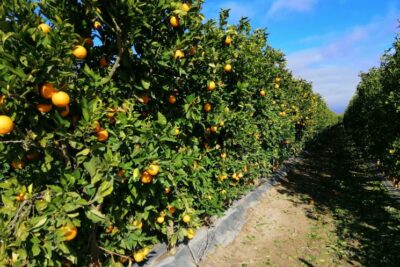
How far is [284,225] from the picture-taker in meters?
6.36

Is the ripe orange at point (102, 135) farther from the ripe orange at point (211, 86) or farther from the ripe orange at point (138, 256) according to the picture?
the ripe orange at point (211, 86)

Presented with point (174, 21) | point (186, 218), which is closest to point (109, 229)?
point (186, 218)

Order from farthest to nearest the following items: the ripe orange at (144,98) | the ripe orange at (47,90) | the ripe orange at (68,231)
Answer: the ripe orange at (144,98)
the ripe orange at (68,231)
the ripe orange at (47,90)

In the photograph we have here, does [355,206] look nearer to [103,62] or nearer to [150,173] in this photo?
[150,173]

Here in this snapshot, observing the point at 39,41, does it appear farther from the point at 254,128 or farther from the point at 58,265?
the point at 254,128

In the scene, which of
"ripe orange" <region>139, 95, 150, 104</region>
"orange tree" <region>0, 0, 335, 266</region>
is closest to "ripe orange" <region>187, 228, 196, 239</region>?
"orange tree" <region>0, 0, 335, 266</region>

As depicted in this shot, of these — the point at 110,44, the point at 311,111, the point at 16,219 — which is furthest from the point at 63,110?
the point at 311,111

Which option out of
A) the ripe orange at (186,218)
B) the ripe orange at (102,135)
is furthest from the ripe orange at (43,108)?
the ripe orange at (186,218)

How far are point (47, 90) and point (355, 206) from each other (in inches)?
303

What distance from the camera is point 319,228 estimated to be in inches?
247

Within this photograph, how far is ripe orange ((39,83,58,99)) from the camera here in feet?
7.20

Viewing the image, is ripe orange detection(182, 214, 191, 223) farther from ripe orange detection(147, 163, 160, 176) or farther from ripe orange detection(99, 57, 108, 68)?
ripe orange detection(99, 57, 108, 68)

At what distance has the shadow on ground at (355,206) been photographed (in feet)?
17.2

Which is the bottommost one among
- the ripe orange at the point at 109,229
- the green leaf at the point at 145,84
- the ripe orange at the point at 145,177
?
the ripe orange at the point at 109,229
